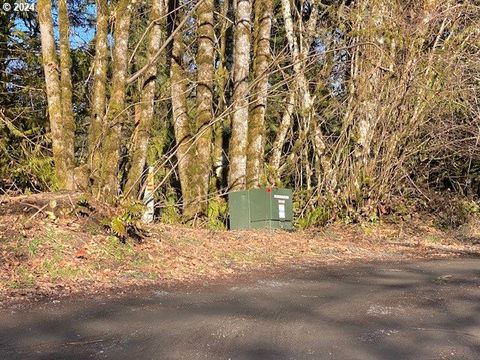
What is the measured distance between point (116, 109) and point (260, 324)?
24.2 ft

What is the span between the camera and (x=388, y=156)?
18000 millimetres

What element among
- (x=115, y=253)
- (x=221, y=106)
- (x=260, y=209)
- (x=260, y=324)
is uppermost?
(x=221, y=106)

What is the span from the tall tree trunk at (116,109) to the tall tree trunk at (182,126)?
3148mm

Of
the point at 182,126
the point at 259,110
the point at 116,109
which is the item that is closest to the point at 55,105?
the point at 116,109

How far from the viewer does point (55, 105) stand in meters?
13.3

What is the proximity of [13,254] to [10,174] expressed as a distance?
7.13 m

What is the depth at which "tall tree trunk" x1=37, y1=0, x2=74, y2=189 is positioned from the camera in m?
13.0

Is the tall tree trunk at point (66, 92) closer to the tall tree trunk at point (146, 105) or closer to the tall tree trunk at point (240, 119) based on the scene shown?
the tall tree trunk at point (146, 105)

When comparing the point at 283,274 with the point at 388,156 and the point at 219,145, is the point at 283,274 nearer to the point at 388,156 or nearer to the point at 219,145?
the point at 388,156

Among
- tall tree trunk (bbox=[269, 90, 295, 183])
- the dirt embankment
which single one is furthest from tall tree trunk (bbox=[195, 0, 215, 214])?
the dirt embankment

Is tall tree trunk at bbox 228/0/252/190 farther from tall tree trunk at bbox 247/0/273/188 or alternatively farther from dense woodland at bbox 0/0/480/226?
tall tree trunk at bbox 247/0/273/188

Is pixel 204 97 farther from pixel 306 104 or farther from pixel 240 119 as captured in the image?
pixel 306 104

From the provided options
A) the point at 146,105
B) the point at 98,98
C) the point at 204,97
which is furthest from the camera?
the point at 204,97

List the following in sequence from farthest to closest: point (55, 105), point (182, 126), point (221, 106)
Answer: point (221, 106), point (182, 126), point (55, 105)
